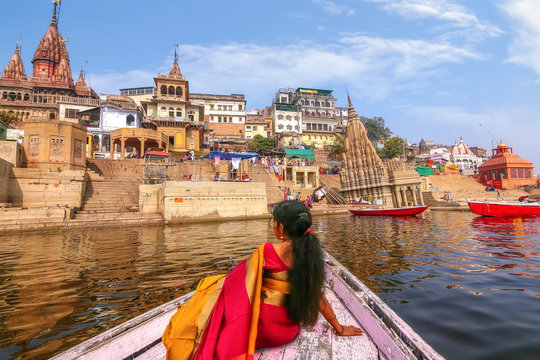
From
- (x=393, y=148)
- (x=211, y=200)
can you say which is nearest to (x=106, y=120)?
(x=211, y=200)

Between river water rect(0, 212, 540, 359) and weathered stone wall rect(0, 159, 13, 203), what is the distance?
1002cm

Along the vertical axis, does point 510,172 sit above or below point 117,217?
above

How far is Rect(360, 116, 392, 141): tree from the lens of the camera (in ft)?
213

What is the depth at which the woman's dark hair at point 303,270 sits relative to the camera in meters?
2.24

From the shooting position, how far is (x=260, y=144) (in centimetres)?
4941

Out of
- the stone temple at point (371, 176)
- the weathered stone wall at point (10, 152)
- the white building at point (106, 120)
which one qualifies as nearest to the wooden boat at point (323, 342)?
the weathered stone wall at point (10, 152)

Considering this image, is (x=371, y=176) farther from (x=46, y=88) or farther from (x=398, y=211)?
(x=46, y=88)

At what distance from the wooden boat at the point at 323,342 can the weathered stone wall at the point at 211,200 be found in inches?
658

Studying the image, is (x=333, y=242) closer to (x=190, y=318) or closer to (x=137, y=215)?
(x=190, y=318)

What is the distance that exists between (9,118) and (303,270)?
50385 mm

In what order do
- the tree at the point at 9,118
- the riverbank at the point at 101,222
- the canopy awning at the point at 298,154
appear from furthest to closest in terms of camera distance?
the canopy awning at the point at 298,154
the tree at the point at 9,118
the riverbank at the point at 101,222

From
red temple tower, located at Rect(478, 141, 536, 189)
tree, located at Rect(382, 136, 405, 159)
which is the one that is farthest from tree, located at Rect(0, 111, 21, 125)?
red temple tower, located at Rect(478, 141, 536, 189)

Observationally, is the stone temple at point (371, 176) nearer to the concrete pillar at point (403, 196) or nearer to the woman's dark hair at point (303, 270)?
the concrete pillar at point (403, 196)

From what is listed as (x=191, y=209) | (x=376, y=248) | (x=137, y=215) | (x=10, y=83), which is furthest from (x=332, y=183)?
(x=10, y=83)
